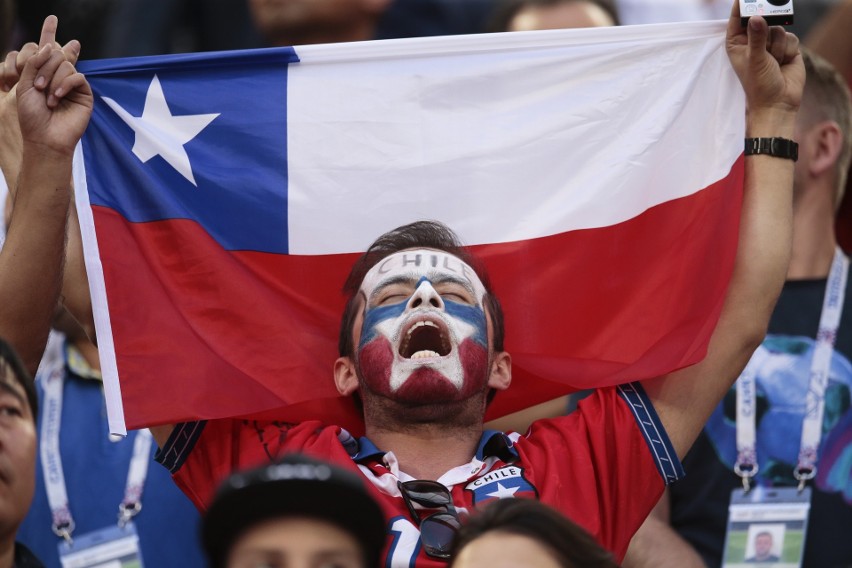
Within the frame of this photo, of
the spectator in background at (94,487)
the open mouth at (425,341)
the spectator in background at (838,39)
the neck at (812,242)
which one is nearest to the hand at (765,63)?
the neck at (812,242)

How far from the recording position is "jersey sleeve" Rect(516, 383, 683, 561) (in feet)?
13.4

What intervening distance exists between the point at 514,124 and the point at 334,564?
2410mm

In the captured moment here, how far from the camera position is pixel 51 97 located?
418cm

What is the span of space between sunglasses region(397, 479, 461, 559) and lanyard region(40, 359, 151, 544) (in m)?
1.25

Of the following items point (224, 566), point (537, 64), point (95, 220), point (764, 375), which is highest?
point (537, 64)

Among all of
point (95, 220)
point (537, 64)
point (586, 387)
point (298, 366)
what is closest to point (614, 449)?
point (586, 387)

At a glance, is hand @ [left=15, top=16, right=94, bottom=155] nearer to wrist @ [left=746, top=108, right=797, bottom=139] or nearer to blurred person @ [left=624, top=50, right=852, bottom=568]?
wrist @ [left=746, top=108, right=797, bottom=139]

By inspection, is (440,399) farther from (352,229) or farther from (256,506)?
(256,506)

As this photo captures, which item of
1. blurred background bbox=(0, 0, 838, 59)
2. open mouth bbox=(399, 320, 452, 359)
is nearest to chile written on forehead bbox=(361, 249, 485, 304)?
open mouth bbox=(399, 320, 452, 359)

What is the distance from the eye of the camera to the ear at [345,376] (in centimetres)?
444

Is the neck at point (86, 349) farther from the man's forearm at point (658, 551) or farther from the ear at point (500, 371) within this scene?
the man's forearm at point (658, 551)

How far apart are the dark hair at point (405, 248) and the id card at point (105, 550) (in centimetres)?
102

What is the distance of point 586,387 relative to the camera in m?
4.45

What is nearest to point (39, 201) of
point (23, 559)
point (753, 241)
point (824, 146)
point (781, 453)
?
point (23, 559)
